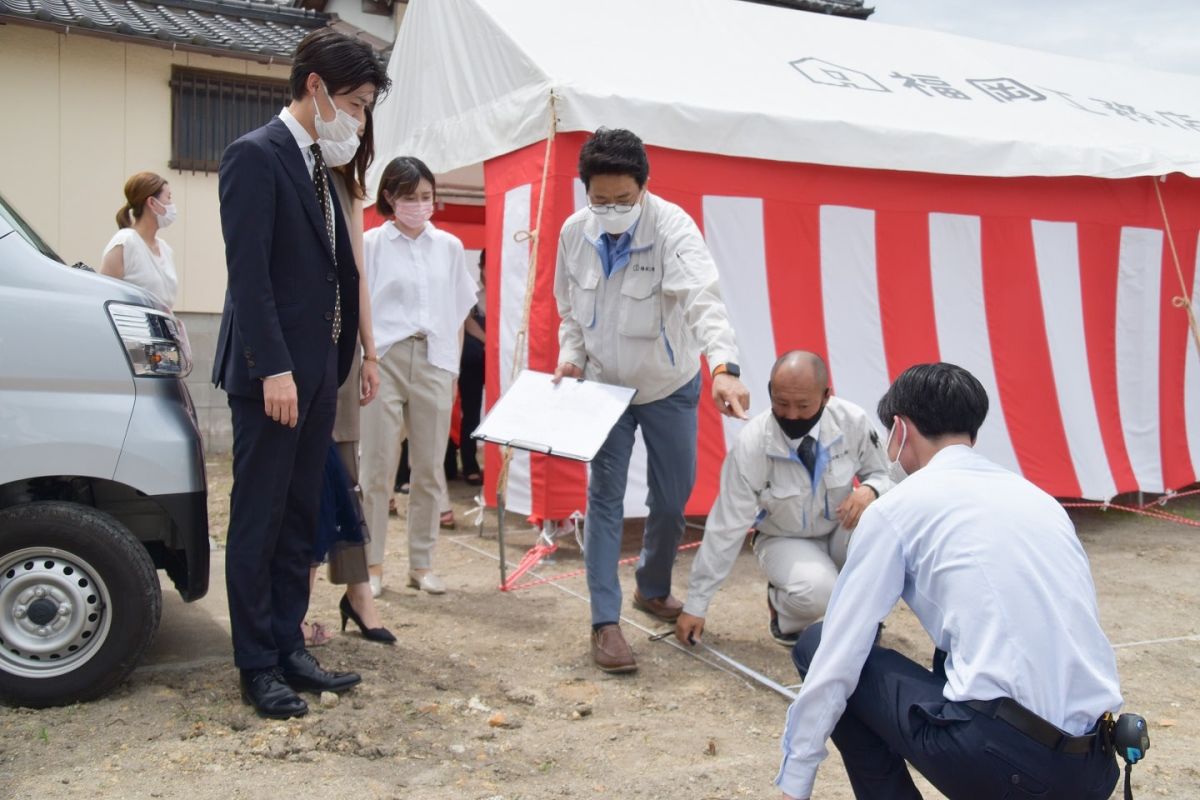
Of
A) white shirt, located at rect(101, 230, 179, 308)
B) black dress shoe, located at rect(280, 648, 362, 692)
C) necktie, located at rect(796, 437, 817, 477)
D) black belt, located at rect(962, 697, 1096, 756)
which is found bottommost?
black dress shoe, located at rect(280, 648, 362, 692)

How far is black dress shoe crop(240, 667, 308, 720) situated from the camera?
272 centimetres

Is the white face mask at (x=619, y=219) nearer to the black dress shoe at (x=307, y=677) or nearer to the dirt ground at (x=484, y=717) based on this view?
the dirt ground at (x=484, y=717)

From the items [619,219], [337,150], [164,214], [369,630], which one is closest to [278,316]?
[337,150]

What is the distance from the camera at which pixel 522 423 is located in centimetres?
355

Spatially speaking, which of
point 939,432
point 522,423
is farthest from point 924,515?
point 522,423

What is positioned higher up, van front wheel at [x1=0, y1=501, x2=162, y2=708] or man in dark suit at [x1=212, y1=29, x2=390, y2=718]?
man in dark suit at [x1=212, y1=29, x2=390, y2=718]

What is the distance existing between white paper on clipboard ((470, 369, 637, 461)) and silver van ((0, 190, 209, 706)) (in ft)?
3.44

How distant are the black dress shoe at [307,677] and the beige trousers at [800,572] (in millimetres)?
1450

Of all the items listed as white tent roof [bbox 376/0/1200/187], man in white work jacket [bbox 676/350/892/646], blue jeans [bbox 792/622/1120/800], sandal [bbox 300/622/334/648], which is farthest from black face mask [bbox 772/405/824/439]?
white tent roof [bbox 376/0/1200/187]

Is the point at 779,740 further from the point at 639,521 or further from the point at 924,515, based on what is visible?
the point at 639,521

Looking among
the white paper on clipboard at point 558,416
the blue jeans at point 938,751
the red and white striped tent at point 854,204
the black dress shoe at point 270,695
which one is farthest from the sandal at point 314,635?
the blue jeans at point 938,751

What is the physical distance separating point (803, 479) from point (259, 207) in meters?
1.95

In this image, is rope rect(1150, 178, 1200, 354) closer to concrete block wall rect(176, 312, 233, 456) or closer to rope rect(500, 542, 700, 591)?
rope rect(500, 542, 700, 591)

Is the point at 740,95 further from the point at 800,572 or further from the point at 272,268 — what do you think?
the point at 272,268
